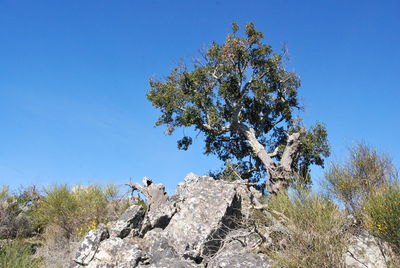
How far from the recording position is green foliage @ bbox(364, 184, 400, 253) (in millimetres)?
6789

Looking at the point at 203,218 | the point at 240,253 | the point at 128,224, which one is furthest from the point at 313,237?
the point at 128,224

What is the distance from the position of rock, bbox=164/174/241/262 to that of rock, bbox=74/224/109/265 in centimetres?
156

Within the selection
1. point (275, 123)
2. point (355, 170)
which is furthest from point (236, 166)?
point (355, 170)

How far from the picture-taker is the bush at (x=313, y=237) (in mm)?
6719

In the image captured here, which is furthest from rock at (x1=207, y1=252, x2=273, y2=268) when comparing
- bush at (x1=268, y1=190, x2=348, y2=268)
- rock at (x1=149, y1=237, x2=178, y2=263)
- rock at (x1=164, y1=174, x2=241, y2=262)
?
rock at (x1=149, y1=237, x2=178, y2=263)

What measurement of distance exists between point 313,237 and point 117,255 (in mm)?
4157

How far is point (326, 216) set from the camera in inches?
283

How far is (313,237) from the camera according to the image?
688 cm

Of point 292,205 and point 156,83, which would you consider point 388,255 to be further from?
point 156,83

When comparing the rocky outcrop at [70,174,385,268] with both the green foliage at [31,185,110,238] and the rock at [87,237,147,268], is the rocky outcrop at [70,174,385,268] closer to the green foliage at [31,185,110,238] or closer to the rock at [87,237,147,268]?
the rock at [87,237,147,268]

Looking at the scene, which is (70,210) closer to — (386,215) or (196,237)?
(196,237)

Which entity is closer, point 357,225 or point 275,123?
point 357,225

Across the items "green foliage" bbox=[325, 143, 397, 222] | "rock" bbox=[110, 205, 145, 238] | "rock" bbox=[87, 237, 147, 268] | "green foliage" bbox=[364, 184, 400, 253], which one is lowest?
"rock" bbox=[87, 237, 147, 268]

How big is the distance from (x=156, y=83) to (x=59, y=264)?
1306 cm
